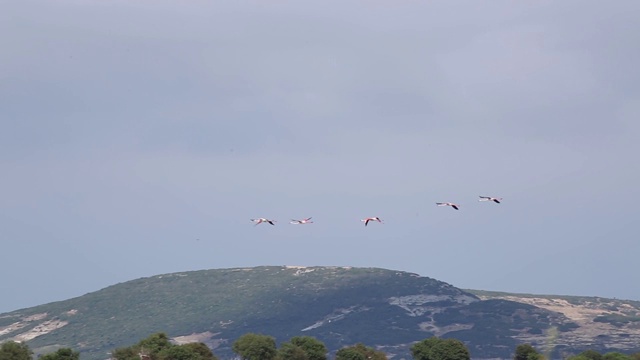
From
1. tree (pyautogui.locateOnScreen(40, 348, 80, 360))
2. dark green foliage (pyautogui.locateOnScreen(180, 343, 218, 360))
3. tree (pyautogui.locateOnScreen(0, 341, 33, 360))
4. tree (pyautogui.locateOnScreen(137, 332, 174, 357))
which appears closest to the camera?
tree (pyautogui.locateOnScreen(40, 348, 80, 360))

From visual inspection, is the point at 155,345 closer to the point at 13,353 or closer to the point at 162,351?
the point at 162,351

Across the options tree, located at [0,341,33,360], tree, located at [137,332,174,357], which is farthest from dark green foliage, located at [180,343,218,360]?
tree, located at [0,341,33,360]

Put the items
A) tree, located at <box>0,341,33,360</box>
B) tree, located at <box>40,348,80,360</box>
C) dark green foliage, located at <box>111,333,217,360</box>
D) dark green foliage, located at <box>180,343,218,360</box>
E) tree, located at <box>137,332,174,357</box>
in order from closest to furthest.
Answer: tree, located at <box>40,348,80,360</box> < dark green foliage, located at <box>111,333,217,360</box> < tree, located at <box>0,341,33,360</box> < dark green foliage, located at <box>180,343,218,360</box> < tree, located at <box>137,332,174,357</box>

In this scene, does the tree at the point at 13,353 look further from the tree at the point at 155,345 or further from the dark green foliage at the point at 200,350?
the dark green foliage at the point at 200,350

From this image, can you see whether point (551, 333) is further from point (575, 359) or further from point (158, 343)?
point (158, 343)

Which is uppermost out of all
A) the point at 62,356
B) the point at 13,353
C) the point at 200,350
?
the point at 200,350

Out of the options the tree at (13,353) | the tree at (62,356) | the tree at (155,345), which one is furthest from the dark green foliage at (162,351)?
the tree at (13,353)

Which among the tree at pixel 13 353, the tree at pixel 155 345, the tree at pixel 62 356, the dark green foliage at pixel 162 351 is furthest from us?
the tree at pixel 155 345

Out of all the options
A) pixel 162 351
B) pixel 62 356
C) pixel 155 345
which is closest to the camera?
pixel 62 356

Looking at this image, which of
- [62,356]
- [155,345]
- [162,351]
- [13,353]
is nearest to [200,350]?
[162,351]

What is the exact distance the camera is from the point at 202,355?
180 m

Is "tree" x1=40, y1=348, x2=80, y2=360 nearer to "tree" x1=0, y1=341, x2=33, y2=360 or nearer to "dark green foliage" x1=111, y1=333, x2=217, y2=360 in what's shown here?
"tree" x1=0, y1=341, x2=33, y2=360

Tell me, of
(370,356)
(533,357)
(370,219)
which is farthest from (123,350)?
(370,219)

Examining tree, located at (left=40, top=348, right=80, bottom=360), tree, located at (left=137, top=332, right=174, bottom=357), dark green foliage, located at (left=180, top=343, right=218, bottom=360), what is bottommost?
tree, located at (left=40, top=348, right=80, bottom=360)
